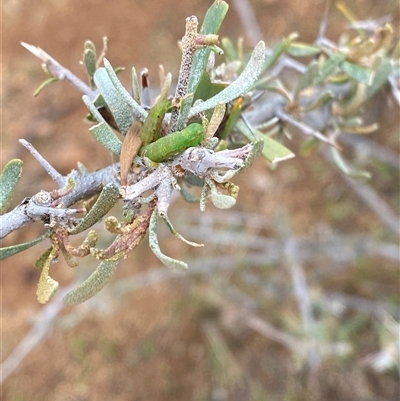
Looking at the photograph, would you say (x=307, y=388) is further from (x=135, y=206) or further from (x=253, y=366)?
(x=135, y=206)

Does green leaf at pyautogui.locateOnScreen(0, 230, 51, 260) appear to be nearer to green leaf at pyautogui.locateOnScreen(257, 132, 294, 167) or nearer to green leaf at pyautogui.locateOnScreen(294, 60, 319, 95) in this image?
green leaf at pyautogui.locateOnScreen(257, 132, 294, 167)

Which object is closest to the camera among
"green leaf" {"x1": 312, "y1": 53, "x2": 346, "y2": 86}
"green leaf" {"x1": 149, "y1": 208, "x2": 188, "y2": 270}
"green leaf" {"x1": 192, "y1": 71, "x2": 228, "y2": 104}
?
"green leaf" {"x1": 149, "y1": 208, "x2": 188, "y2": 270}

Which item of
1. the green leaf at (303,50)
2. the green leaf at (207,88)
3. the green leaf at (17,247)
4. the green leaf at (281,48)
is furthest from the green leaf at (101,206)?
the green leaf at (303,50)

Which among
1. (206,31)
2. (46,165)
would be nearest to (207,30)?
(206,31)

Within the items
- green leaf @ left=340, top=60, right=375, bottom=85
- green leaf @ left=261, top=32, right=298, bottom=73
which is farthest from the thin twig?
green leaf @ left=340, top=60, right=375, bottom=85

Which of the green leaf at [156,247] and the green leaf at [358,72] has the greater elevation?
the green leaf at [156,247]

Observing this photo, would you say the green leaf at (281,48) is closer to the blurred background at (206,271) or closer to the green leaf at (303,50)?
the green leaf at (303,50)
